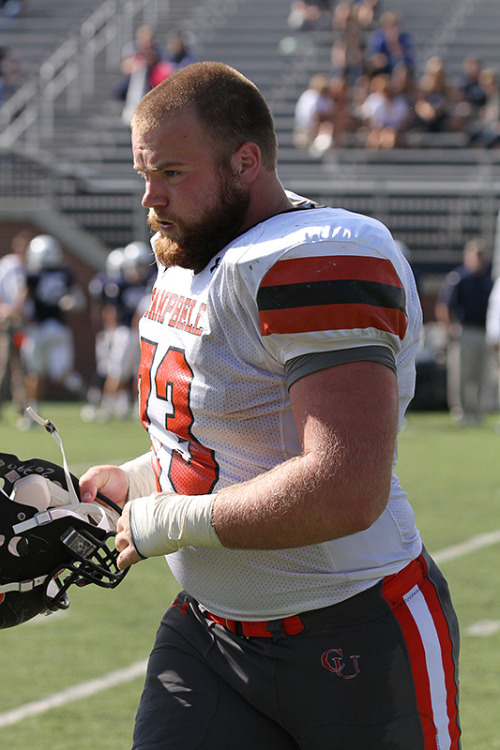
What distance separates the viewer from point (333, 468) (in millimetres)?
1889

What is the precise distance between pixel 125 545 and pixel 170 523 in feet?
0.51

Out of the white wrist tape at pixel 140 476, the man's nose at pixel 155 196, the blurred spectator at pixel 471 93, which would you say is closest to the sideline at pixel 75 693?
the white wrist tape at pixel 140 476

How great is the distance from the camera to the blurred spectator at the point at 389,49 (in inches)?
786

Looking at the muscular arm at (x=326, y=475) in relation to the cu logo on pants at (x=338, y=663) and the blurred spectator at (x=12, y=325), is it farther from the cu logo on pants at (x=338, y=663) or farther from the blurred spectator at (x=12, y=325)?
the blurred spectator at (x=12, y=325)

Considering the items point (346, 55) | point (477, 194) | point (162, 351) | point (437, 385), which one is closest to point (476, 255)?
point (437, 385)

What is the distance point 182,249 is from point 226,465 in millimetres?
399

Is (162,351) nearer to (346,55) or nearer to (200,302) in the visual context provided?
(200,302)

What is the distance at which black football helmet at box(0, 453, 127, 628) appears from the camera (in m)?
2.22

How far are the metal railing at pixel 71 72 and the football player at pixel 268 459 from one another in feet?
59.5

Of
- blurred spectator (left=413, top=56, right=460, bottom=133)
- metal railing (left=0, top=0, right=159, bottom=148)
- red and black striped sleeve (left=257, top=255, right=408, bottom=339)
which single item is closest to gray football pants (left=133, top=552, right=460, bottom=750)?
red and black striped sleeve (left=257, top=255, right=408, bottom=339)

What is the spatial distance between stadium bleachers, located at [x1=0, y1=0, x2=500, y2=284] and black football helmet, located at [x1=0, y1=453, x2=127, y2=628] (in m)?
16.2

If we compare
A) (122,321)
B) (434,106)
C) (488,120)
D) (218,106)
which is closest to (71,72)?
(434,106)

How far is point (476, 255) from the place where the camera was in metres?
13.3

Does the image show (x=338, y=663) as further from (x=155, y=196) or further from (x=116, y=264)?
(x=116, y=264)
